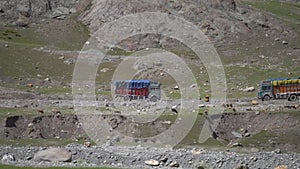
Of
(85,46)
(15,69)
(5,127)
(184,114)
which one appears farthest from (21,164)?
(85,46)

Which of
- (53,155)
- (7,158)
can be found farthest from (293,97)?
(7,158)

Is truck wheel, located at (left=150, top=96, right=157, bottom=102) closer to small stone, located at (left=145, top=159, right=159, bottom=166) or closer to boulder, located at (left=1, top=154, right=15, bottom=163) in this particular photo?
small stone, located at (left=145, top=159, right=159, bottom=166)

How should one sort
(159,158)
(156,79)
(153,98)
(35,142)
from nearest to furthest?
1. (159,158)
2. (35,142)
3. (153,98)
4. (156,79)

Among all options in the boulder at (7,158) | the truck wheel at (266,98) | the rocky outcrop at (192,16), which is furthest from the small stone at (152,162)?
the rocky outcrop at (192,16)

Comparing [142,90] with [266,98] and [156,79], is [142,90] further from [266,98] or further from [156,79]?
[266,98]

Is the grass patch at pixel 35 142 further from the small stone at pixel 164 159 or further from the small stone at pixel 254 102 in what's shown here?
the small stone at pixel 254 102

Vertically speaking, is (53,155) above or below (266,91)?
below

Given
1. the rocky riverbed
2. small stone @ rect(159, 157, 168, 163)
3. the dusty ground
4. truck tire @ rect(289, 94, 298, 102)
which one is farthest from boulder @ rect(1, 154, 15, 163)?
truck tire @ rect(289, 94, 298, 102)
